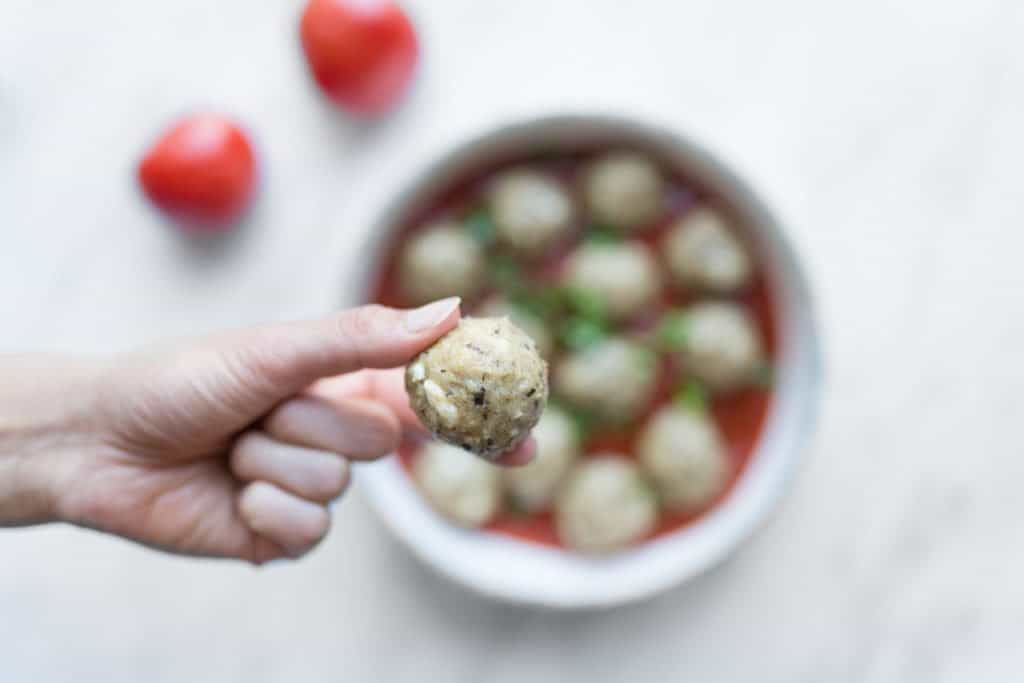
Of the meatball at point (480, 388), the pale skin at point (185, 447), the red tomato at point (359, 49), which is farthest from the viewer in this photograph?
the red tomato at point (359, 49)

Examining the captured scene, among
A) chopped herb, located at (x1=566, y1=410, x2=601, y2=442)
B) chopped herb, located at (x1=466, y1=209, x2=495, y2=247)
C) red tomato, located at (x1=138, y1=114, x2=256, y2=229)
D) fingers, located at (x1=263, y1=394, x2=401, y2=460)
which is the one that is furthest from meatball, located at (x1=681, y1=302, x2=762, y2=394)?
red tomato, located at (x1=138, y1=114, x2=256, y2=229)

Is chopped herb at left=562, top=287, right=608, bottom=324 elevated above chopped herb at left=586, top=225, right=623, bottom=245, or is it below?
below

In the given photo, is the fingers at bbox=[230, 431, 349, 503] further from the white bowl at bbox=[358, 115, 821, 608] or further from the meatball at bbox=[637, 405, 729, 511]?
the meatball at bbox=[637, 405, 729, 511]

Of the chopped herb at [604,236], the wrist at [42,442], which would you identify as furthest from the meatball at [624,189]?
the wrist at [42,442]

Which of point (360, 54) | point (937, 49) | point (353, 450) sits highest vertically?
point (937, 49)

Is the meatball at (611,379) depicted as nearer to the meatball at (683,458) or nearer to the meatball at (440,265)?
the meatball at (683,458)

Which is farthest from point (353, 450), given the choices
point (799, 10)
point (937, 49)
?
point (937, 49)

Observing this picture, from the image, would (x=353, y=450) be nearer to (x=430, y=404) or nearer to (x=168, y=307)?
(x=430, y=404)
